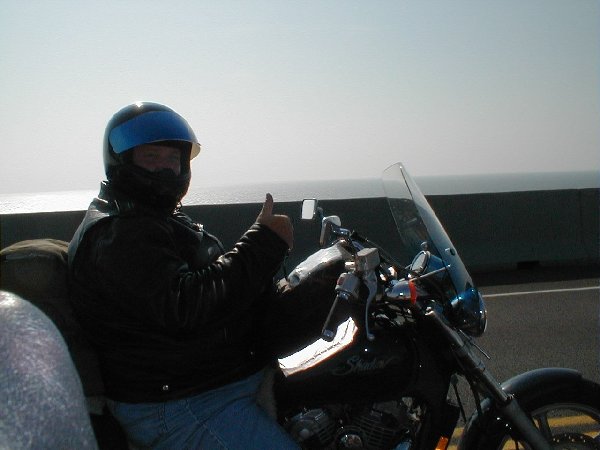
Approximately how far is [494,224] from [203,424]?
8.88 meters

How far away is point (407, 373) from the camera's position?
8.32 ft

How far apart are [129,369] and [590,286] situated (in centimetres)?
801

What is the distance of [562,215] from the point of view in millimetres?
11016

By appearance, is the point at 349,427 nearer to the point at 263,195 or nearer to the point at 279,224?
the point at 279,224

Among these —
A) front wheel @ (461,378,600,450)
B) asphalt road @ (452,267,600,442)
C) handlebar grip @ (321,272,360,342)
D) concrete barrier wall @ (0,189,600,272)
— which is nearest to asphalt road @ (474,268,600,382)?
asphalt road @ (452,267,600,442)

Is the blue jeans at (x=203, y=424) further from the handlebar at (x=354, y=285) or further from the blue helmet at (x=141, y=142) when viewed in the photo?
the blue helmet at (x=141, y=142)

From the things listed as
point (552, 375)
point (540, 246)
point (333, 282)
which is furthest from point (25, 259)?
point (540, 246)

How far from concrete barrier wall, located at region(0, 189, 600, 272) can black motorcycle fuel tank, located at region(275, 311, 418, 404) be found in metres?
6.81

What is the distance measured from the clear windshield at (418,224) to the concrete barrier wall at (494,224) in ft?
20.8

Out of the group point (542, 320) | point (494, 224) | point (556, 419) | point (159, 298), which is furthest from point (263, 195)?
point (159, 298)

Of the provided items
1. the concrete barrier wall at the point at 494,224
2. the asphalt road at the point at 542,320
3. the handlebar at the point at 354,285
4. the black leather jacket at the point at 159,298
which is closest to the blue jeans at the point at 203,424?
the black leather jacket at the point at 159,298

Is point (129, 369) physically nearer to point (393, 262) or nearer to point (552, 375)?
point (393, 262)

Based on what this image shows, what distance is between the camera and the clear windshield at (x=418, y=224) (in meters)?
2.72

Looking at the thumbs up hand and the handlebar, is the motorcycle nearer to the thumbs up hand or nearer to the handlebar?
the handlebar
